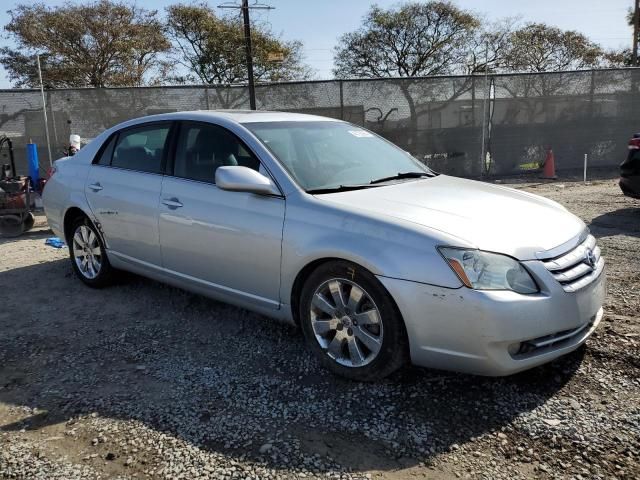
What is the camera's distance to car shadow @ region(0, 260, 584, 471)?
283cm

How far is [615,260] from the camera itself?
568 centimetres

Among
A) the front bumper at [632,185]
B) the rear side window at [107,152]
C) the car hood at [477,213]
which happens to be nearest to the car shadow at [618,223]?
the front bumper at [632,185]

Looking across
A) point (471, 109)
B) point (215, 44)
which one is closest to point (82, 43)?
point (215, 44)

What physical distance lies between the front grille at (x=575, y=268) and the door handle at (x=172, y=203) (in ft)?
→ 8.45

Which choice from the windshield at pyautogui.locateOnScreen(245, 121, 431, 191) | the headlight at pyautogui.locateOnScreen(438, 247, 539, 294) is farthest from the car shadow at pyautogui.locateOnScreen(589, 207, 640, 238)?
the headlight at pyautogui.locateOnScreen(438, 247, 539, 294)

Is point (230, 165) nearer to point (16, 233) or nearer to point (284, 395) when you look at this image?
point (284, 395)

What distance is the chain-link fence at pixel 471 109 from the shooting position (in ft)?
38.4

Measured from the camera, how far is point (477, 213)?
3.38m

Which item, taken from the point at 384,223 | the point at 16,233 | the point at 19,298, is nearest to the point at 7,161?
the point at 16,233

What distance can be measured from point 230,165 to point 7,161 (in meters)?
8.26

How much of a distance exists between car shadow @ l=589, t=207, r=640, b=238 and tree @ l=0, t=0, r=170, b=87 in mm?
25552

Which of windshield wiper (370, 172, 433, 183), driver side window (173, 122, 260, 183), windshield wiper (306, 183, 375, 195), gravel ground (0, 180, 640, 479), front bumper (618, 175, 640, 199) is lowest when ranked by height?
gravel ground (0, 180, 640, 479)

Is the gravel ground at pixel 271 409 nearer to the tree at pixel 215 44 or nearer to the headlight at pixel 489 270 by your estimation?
the headlight at pixel 489 270

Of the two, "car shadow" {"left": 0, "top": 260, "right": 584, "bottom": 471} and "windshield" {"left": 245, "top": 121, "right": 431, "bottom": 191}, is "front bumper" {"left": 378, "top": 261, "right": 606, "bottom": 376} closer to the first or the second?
"car shadow" {"left": 0, "top": 260, "right": 584, "bottom": 471}
